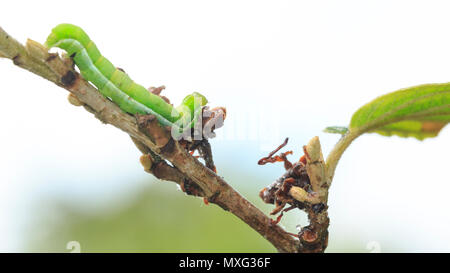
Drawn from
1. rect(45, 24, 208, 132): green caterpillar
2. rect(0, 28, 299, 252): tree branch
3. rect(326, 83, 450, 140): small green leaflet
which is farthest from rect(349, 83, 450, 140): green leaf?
rect(45, 24, 208, 132): green caterpillar

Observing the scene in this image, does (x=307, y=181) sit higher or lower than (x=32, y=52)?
lower

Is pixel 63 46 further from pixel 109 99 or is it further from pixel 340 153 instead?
pixel 340 153

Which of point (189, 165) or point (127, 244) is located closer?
point (189, 165)

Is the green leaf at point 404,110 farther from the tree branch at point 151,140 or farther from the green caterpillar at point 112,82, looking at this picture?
the green caterpillar at point 112,82

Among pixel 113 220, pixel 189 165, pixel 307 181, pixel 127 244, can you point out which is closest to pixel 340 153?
pixel 307 181

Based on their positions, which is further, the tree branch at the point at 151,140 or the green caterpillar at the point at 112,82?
the green caterpillar at the point at 112,82

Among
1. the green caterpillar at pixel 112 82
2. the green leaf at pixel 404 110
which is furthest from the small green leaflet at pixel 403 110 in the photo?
the green caterpillar at pixel 112 82
